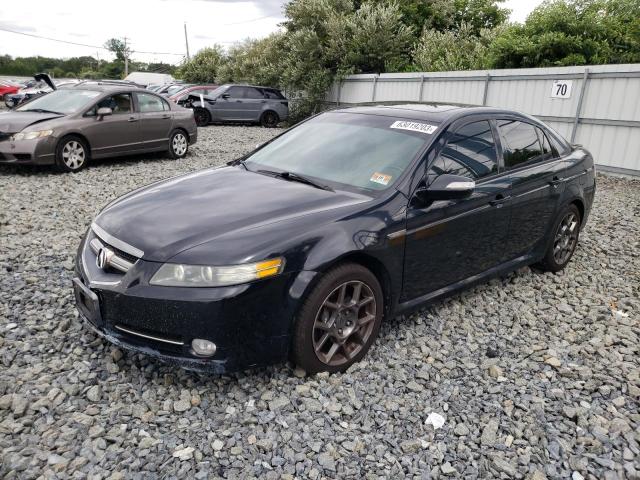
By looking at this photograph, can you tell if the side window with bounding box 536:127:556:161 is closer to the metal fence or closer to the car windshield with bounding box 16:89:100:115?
the metal fence

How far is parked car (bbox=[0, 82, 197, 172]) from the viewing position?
7879 millimetres

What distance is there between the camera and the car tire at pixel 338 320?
279 cm

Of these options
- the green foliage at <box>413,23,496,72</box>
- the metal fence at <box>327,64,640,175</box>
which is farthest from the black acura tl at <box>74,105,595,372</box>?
the green foliage at <box>413,23,496,72</box>

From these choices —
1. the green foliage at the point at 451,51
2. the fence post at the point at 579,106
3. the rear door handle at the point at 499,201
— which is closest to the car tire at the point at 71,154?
the rear door handle at the point at 499,201

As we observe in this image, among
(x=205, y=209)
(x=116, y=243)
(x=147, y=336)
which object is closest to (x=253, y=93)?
(x=205, y=209)

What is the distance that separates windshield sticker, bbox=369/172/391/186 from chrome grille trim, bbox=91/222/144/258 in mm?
1506

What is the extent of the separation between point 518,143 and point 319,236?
88.6 inches

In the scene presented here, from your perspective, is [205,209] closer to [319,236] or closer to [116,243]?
[116,243]

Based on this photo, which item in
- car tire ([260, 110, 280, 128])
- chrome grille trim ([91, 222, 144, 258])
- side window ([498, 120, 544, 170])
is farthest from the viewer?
car tire ([260, 110, 280, 128])

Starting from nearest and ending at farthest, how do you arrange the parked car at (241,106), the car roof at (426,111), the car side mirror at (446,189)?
the car side mirror at (446,189) → the car roof at (426,111) → the parked car at (241,106)

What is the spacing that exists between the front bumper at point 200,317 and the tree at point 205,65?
31.6 meters

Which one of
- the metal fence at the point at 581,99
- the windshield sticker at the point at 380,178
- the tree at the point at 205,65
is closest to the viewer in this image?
the windshield sticker at the point at 380,178

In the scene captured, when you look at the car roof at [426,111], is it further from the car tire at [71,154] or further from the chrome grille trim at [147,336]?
the car tire at [71,154]

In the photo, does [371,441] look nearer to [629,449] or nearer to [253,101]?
[629,449]
